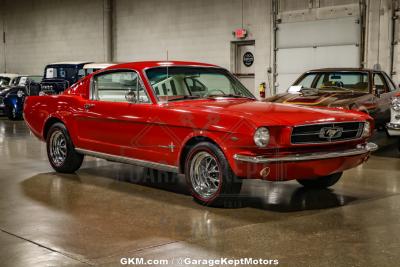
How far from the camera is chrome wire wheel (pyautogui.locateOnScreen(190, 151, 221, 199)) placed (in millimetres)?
5695

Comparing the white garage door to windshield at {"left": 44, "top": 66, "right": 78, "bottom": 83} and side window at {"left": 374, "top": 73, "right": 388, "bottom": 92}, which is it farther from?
windshield at {"left": 44, "top": 66, "right": 78, "bottom": 83}

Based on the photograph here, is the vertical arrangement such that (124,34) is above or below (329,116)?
above

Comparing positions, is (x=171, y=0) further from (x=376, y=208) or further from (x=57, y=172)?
(x=376, y=208)

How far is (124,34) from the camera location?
72.3 feet

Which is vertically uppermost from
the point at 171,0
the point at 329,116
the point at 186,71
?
the point at 171,0

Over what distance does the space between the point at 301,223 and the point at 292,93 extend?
5.18 meters

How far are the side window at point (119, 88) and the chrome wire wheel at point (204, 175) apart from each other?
1057mm

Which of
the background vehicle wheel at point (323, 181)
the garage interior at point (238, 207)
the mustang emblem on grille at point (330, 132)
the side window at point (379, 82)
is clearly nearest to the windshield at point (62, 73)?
the garage interior at point (238, 207)

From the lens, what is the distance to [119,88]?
687 centimetres

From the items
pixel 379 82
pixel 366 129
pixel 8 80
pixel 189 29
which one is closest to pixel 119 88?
pixel 366 129

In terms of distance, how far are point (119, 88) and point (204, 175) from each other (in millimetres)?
1792

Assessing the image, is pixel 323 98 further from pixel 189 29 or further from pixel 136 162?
pixel 189 29

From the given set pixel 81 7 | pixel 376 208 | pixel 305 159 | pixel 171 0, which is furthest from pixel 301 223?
pixel 81 7

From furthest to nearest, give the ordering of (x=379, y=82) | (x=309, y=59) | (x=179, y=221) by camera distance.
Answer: (x=309, y=59) < (x=379, y=82) < (x=179, y=221)
